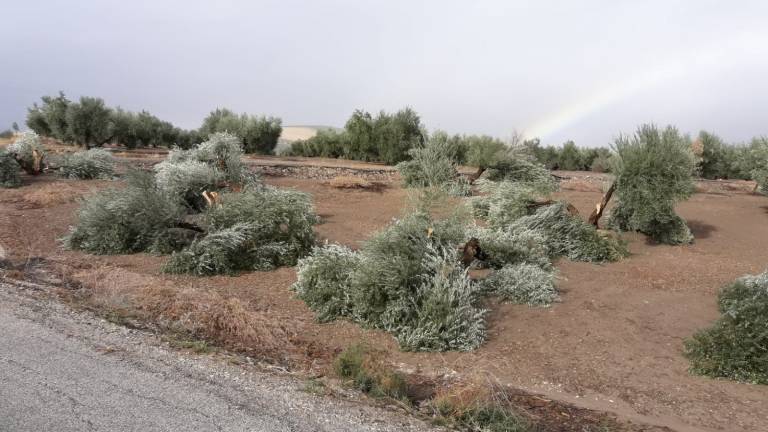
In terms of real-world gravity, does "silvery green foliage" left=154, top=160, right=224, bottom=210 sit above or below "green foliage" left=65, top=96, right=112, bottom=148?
below

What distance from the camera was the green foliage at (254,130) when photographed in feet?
134

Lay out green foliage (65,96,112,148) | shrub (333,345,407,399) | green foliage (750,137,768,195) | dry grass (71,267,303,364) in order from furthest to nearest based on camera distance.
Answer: green foliage (65,96,112,148) → green foliage (750,137,768,195) → dry grass (71,267,303,364) → shrub (333,345,407,399)

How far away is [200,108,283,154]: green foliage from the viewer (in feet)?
134

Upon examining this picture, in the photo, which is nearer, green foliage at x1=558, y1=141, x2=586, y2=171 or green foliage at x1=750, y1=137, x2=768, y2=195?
green foliage at x1=750, y1=137, x2=768, y2=195

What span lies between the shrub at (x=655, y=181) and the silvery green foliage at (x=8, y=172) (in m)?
19.0

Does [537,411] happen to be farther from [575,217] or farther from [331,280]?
[575,217]

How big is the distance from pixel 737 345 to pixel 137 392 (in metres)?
7.44

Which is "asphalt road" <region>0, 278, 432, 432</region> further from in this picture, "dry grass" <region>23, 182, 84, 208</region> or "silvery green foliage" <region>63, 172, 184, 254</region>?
"dry grass" <region>23, 182, 84, 208</region>

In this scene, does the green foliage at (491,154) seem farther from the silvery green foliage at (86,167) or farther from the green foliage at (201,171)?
the silvery green foliage at (86,167)

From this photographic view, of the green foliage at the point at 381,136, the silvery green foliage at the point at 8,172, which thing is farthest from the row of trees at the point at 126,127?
the silvery green foliage at the point at 8,172

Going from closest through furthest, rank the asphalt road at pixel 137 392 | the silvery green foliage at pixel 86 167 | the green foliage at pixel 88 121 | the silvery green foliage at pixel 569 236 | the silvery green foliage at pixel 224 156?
the asphalt road at pixel 137 392, the silvery green foliage at pixel 569 236, the silvery green foliage at pixel 224 156, the silvery green foliage at pixel 86 167, the green foliage at pixel 88 121

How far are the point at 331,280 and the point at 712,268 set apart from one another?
876 centimetres

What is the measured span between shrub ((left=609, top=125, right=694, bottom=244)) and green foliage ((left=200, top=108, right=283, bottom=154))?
92.4 feet

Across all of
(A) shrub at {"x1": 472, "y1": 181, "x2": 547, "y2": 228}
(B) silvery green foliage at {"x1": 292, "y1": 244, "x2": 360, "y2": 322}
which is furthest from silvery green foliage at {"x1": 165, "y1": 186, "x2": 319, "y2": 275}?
(A) shrub at {"x1": 472, "y1": 181, "x2": 547, "y2": 228}
